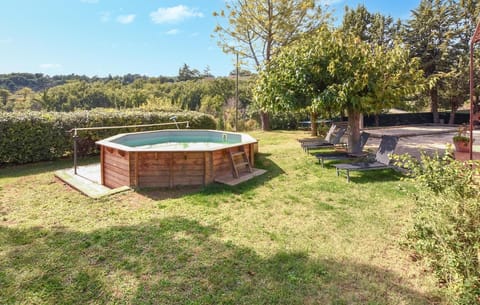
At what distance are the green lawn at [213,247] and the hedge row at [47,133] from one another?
2.73 metres

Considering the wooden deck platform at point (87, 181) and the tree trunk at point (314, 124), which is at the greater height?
the tree trunk at point (314, 124)

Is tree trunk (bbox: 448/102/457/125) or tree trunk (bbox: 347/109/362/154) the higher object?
tree trunk (bbox: 448/102/457/125)

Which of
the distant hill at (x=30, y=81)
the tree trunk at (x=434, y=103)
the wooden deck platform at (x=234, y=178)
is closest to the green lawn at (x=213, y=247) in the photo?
the wooden deck platform at (x=234, y=178)

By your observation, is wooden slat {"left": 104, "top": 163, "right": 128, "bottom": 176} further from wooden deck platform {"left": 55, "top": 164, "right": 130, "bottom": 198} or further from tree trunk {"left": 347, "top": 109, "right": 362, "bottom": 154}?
tree trunk {"left": 347, "top": 109, "right": 362, "bottom": 154}

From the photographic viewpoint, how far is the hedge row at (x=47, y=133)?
7.58 meters

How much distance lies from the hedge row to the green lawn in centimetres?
273

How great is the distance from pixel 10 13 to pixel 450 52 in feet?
71.7

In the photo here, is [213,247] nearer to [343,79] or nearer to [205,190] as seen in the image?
[205,190]

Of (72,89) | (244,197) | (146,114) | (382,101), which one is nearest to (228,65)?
(146,114)

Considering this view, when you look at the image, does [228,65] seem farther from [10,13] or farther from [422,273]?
[422,273]

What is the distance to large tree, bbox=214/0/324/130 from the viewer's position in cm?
1406

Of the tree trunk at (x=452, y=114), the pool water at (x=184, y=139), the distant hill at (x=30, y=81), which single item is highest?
the distant hill at (x=30, y=81)

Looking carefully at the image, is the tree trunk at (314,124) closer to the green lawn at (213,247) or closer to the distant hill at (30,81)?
the green lawn at (213,247)

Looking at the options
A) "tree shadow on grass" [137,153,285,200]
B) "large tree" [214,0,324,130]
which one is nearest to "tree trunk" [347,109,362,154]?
"tree shadow on grass" [137,153,285,200]
